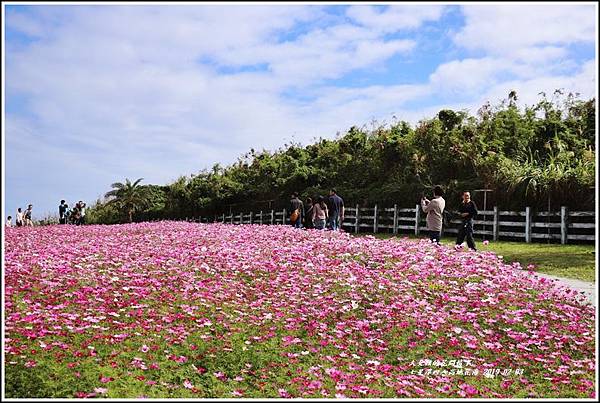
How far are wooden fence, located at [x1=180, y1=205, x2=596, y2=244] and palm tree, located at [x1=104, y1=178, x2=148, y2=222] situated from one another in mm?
22845

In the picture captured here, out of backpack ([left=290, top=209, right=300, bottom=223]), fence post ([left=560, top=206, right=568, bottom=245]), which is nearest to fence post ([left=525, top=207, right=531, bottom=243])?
fence post ([left=560, top=206, right=568, bottom=245])

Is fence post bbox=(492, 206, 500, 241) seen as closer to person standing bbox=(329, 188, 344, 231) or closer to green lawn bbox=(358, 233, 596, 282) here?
green lawn bbox=(358, 233, 596, 282)

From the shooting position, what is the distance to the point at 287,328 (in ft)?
30.7

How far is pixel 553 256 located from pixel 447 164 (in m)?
11.8

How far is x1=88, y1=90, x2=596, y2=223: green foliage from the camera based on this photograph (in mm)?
25656

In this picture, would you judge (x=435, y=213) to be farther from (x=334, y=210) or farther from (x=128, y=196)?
(x=128, y=196)

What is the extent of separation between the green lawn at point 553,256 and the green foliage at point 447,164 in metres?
2.52

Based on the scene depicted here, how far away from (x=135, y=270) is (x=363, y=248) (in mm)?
5501

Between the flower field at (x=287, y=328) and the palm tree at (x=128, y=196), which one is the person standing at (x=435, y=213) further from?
the palm tree at (x=128, y=196)

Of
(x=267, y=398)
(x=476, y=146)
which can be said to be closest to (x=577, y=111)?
(x=476, y=146)

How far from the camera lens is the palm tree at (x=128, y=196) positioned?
5047 cm

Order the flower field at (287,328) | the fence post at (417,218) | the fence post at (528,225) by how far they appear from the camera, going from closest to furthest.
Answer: the flower field at (287,328), the fence post at (528,225), the fence post at (417,218)

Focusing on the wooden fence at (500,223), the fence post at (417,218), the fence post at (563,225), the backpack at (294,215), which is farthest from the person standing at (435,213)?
the fence post at (417,218)

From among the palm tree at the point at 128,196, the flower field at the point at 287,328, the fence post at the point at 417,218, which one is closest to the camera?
the flower field at the point at 287,328
